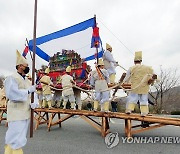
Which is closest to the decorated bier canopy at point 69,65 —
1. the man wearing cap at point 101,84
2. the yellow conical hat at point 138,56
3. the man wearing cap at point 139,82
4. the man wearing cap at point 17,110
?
the man wearing cap at point 101,84

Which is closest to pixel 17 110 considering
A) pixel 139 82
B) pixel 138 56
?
pixel 139 82

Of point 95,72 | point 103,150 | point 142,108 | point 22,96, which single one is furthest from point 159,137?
point 22,96

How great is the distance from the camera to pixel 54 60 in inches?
369

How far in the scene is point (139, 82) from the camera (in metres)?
5.75

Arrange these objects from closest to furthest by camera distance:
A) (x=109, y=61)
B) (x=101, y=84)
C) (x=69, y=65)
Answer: (x=101, y=84) → (x=109, y=61) → (x=69, y=65)

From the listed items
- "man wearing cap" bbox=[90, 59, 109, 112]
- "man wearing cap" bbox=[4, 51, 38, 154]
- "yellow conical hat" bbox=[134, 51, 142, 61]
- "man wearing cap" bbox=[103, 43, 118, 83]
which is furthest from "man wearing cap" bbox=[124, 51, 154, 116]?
"man wearing cap" bbox=[4, 51, 38, 154]

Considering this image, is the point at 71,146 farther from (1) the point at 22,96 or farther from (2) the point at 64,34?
(2) the point at 64,34

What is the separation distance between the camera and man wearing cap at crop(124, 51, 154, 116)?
18.6 ft

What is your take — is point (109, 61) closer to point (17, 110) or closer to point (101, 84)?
point (101, 84)

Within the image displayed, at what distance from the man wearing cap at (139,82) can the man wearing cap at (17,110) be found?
2948 millimetres

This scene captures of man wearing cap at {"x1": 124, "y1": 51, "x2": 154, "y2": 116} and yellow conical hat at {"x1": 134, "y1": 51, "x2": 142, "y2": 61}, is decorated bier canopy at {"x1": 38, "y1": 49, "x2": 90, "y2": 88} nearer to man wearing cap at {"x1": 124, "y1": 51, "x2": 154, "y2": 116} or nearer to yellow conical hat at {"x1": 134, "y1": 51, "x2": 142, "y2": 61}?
man wearing cap at {"x1": 124, "y1": 51, "x2": 154, "y2": 116}

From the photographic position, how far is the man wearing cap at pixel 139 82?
18.6 feet

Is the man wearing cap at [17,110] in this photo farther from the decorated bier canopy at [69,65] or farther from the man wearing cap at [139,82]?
the decorated bier canopy at [69,65]

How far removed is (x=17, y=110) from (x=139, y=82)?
326 cm
